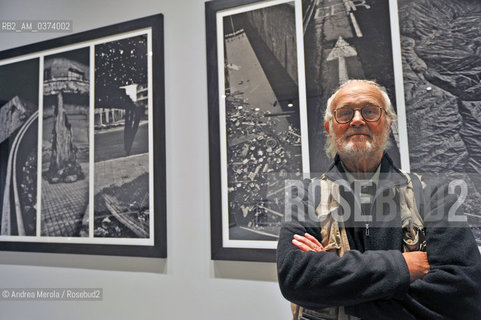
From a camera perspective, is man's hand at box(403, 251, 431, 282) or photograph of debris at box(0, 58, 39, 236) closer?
man's hand at box(403, 251, 431, 282)

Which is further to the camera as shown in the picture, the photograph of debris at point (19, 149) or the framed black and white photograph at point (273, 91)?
the photograph of debris at point (19, 149)

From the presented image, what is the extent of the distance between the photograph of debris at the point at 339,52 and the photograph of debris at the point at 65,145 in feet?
3.65

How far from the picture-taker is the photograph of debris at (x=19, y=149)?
1643 millimetres

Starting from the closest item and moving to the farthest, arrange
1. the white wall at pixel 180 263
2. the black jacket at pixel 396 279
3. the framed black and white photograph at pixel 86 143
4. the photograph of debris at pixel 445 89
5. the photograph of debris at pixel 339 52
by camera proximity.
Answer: the black jacket at pixel 396 279
the photograph of debris at pixel 445 89
the photograph of debris at pixel 339 52
the white wall at pixel 180 263
the framed black and white photograph at pixel 86 143

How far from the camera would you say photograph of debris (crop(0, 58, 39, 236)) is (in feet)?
5.39

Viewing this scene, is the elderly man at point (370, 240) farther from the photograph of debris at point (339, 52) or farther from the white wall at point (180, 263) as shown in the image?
the white wall at point (180, 263)

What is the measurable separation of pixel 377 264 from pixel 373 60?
767 mm

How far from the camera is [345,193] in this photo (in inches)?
36.6

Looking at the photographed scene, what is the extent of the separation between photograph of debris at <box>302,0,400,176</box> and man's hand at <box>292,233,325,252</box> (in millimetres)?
372

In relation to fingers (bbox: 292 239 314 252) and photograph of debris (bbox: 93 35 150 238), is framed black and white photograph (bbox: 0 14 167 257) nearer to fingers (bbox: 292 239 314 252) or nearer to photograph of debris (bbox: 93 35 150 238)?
photograph of debris (bbox: 93 35 150 238)

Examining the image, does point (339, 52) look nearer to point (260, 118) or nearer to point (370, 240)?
point (260, 118)

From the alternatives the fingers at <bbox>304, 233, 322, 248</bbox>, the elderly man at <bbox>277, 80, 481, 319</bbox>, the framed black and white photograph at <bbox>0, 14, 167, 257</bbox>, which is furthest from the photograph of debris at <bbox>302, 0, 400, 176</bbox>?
the framed black and white photograph at <bbox>0, 14, 167, 257</bbox>

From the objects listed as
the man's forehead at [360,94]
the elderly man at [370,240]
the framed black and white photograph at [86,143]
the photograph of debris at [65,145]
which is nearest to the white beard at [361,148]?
the elderly man at [370,240]

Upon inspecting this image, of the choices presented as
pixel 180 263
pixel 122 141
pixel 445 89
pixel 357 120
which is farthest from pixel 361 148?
pixel 122 141
